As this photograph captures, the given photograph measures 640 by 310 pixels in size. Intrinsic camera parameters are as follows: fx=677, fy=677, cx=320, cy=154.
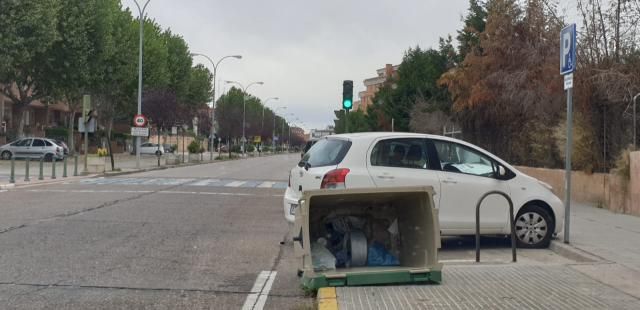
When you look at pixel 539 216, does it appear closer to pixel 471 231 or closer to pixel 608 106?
pixel 471 231

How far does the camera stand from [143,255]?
29.2 feet

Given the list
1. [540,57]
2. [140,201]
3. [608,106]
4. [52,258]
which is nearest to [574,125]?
[608,106]

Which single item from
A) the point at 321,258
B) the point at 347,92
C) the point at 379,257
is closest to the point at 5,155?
the point at 347,92

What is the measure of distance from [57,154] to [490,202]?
36.1 meters

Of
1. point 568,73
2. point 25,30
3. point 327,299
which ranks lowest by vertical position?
point 327,299

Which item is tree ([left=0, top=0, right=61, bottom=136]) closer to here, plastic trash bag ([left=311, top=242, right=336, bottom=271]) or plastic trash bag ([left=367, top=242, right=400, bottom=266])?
plastic trash bag ([left=311, top=242, right=336, bottom=271])

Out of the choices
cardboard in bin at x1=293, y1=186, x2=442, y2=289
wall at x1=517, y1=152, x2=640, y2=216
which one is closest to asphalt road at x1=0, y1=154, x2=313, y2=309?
cardboard in bin at x1=293, y1=186, x2=442, y2=289

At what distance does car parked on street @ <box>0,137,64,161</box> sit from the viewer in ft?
133

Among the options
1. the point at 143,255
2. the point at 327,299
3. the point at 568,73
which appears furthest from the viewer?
the point at 568,73

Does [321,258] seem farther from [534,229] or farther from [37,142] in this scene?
[37,142]

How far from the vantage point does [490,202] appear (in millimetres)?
9508

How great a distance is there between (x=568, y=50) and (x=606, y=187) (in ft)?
22.0

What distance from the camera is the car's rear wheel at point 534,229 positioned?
31.8ft

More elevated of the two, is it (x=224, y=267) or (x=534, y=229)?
(x=534, y=229)
